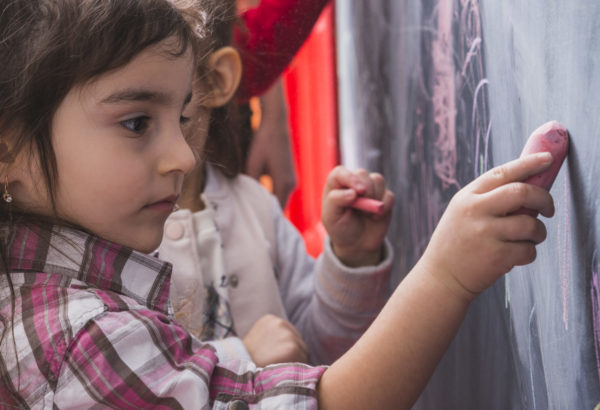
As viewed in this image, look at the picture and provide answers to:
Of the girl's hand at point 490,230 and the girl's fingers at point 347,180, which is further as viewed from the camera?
the girl's fingers at point 347,180

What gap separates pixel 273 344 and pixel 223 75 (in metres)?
0.41

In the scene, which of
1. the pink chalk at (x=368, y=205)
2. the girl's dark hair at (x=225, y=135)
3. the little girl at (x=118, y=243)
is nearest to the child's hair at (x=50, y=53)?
the little girl at (x=118, y=243)

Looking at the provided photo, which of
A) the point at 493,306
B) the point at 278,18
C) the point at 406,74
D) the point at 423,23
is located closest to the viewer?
the point at 493,306

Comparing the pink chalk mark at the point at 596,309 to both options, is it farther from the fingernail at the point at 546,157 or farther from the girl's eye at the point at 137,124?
the girl's eye at the point at 137,124

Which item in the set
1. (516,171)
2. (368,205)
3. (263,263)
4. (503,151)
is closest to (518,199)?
(516,171)

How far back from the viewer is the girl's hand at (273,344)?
2.97ft

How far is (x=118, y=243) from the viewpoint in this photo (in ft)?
2.18

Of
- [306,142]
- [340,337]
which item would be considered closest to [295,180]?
[306,142]

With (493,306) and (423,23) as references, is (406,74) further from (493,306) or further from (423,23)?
(493,306)

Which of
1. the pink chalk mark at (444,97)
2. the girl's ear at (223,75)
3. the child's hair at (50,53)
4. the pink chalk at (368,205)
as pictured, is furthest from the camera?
the girl's ear at (223,75)

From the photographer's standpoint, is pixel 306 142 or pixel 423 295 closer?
pixel 423 295

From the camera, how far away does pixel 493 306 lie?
748 mm

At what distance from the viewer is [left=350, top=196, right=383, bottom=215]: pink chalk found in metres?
0.93

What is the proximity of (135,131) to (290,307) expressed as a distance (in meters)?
0.65
